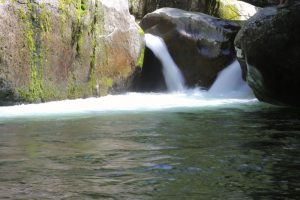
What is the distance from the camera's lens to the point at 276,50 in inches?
385

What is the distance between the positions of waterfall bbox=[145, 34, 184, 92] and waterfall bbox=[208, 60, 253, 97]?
0.97 m

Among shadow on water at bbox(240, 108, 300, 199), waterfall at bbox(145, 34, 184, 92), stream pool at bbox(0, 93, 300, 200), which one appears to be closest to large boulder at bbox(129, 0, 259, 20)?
waterfall at bbox(145, 34, 184, 92)

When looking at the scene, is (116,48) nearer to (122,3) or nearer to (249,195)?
(122,3)

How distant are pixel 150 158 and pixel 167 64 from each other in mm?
10375

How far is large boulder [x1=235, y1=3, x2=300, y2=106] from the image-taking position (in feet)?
31.7

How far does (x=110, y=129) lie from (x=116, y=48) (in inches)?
257

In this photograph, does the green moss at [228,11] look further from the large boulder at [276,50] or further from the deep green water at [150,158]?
the deep green water at [150,158]

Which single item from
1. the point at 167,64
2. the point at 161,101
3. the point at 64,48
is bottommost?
the point at 161,101

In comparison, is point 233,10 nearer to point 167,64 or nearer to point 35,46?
point 167,64

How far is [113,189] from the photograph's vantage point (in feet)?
12.1

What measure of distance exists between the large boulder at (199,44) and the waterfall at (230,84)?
236 millimetres

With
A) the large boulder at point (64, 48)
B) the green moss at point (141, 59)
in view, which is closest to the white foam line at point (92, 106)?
the large boulder at point (64, 48)

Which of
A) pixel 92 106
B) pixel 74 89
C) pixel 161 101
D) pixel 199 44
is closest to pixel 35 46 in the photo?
pixel 74 89

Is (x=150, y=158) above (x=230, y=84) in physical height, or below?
below
